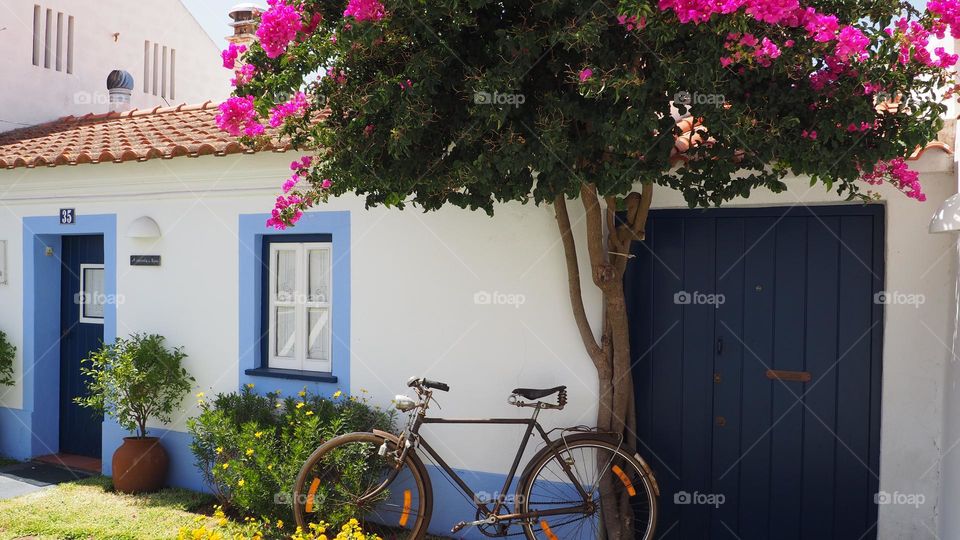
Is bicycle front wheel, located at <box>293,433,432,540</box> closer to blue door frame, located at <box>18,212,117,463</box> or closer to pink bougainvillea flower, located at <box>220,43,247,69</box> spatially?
pink bougainvillea flower, located at <box>220,43,247,69</box>

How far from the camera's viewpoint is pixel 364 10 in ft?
12.7

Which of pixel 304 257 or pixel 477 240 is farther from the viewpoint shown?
pixel 304 257

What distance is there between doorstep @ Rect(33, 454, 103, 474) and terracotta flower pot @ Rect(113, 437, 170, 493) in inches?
35.6

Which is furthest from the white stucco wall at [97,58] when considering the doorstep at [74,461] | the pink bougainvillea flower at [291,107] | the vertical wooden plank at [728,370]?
the vertical wooden plank at [728,370]

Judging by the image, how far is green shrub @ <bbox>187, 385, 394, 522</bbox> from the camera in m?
5.79

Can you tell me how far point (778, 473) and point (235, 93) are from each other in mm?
4283

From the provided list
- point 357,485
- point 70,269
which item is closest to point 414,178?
point 357,485

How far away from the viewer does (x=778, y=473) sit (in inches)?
210

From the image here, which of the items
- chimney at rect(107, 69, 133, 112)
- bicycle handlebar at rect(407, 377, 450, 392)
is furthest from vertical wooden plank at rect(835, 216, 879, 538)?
chimney at rect(107, 69, 133, 112)

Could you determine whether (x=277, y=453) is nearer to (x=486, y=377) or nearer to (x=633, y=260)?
(x=486, y=377)

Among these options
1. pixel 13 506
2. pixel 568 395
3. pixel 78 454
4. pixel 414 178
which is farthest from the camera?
pixel 78 454

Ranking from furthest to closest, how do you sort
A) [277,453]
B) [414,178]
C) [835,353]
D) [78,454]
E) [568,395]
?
[78,454] < [277,453] < [568,395] < [835,353] < [414,178]

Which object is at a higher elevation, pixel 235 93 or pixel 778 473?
pixel 235 93

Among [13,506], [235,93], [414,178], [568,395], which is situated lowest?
[13,506]
